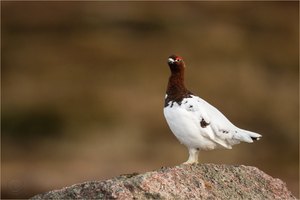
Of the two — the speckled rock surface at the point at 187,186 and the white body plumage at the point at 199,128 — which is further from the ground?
the white body plumage at the point at 199,128

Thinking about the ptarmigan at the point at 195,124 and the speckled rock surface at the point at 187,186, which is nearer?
the speckled rock surface at the point at 187,186

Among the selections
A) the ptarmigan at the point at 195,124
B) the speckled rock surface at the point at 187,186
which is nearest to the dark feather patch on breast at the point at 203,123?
the ptarmigan at the point at 195,124

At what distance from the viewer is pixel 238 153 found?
77.6ft

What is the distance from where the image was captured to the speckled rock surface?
21.1ft

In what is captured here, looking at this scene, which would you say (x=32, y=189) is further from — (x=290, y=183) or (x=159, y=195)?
(x=159, y=195)

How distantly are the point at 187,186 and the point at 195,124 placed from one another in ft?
2.28

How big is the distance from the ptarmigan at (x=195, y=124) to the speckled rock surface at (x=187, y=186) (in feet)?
0.85

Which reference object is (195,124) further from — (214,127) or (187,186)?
(187,186)

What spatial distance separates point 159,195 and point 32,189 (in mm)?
14571

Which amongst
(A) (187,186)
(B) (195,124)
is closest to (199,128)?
(B) (195,124)

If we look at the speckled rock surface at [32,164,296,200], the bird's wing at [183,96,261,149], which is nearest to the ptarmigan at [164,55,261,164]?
the bird's wing at [183,96,261,149]

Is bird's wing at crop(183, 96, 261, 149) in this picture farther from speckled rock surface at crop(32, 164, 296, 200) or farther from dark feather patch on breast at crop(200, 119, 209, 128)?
speckled rock surface at crop(32, 164, 296, 200)

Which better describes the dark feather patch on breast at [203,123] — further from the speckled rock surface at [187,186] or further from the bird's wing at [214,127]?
the speckled rock surface at [187,186]

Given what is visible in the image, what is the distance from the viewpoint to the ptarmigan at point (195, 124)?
7195mm
